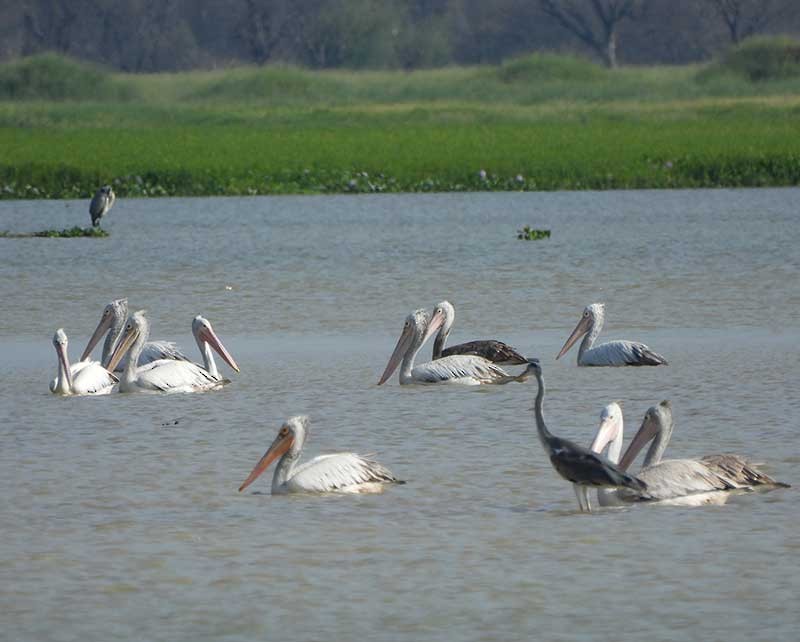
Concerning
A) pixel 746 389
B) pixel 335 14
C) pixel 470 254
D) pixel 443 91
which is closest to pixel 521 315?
pixel 746 389

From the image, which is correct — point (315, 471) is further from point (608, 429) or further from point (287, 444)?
point (608, 429)

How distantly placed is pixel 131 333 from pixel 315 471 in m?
4.03

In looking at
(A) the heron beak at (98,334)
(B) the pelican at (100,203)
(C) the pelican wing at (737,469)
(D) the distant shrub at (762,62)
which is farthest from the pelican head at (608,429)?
(D) the distant shrub at (762,62)

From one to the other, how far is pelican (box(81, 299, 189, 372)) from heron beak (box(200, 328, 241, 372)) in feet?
0.89

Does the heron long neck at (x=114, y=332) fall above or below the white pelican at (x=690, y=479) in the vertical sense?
below

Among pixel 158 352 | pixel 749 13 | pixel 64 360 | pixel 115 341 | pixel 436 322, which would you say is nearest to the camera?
pixel 64 360

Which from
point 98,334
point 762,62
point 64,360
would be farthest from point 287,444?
point 762,62

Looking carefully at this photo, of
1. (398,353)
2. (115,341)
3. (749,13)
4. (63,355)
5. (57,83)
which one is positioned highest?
(63,355)

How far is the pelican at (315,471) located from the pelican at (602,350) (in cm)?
373

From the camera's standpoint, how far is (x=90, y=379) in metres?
11.0

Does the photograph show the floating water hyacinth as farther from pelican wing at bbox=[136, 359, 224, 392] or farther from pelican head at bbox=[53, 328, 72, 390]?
pelican head at bbox=[53, 328, 72, 390]

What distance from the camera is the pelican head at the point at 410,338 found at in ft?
36.9

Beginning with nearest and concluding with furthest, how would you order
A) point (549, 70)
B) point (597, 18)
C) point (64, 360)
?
point (64, 360) < point (549, 70) < point (597, 18)

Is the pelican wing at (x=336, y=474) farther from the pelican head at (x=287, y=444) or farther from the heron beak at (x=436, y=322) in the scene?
the heron beak at (x=436, y=322)
